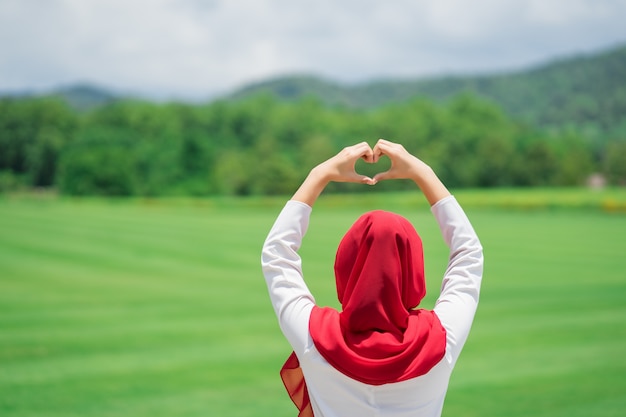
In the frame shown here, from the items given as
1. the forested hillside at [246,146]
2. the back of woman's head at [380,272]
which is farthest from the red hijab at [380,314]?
the forested hillside at [246,146]

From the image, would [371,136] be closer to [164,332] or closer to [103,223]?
[103,223]

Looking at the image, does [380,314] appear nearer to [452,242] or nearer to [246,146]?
[452,242]

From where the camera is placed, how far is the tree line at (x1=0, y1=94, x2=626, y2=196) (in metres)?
88.1

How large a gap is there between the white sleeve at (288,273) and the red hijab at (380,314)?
0.10 metres

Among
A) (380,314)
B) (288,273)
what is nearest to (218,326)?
(288,273)

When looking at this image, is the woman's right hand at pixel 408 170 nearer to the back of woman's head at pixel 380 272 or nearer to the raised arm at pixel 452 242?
the raised arm at pixel 452 242

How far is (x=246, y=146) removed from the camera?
116625 mm

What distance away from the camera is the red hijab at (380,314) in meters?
1.94

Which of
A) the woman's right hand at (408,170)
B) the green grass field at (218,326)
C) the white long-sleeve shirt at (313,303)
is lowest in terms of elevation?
the green grass field at (218,326)

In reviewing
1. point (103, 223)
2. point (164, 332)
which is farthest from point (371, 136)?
point (164, 332)

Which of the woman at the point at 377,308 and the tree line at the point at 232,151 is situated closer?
the woman at the point at 377,308

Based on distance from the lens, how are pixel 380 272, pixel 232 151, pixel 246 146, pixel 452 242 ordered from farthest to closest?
1. pixel 246 146
2. pixel 232 151
3. pixel 452 242
4. pixel 380 272

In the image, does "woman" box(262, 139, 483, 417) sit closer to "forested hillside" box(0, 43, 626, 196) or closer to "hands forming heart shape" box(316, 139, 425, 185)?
"hands forming heart shape" box(316, 139, 425, 185)

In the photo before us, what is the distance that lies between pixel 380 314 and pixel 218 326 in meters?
10.2
